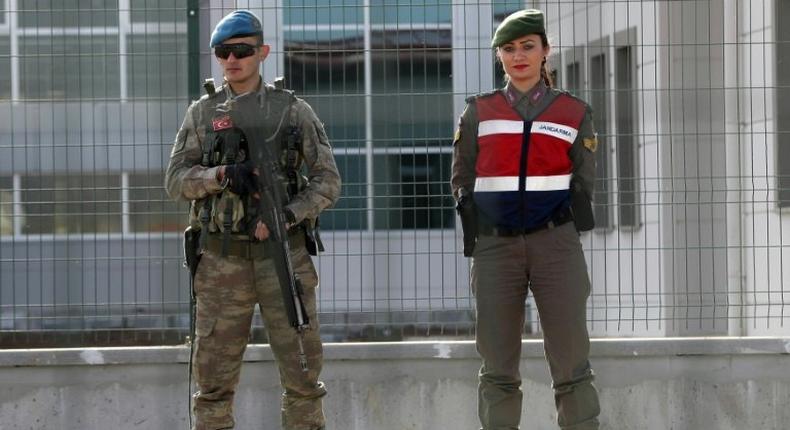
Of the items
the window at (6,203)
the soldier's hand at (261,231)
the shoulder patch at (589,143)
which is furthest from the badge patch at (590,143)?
the window at (6,203)

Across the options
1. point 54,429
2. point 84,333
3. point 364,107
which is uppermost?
point 364,107

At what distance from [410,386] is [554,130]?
2.23 meters

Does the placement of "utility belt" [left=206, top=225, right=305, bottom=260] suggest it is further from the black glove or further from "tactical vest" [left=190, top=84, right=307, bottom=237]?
the black glove

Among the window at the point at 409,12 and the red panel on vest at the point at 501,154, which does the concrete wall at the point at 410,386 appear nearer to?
the window at the point at 409,12

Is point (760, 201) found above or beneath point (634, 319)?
above

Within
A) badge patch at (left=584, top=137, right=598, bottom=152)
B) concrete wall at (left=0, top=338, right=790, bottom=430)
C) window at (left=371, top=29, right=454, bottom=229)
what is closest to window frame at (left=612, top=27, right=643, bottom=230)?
concrete wall at (left=0, top=338, right=790, bottom=430)

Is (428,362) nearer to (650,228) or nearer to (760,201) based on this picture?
(650,228)

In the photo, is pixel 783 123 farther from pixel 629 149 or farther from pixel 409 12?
pixel 409 12

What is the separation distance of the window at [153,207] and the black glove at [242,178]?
5.94 feet

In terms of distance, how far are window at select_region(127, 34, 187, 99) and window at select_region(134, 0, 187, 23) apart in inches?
3.4

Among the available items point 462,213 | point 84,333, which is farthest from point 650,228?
point 84,333

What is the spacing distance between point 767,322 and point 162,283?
10.1 ft

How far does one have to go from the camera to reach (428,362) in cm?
751

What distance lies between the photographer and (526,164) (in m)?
5.67
